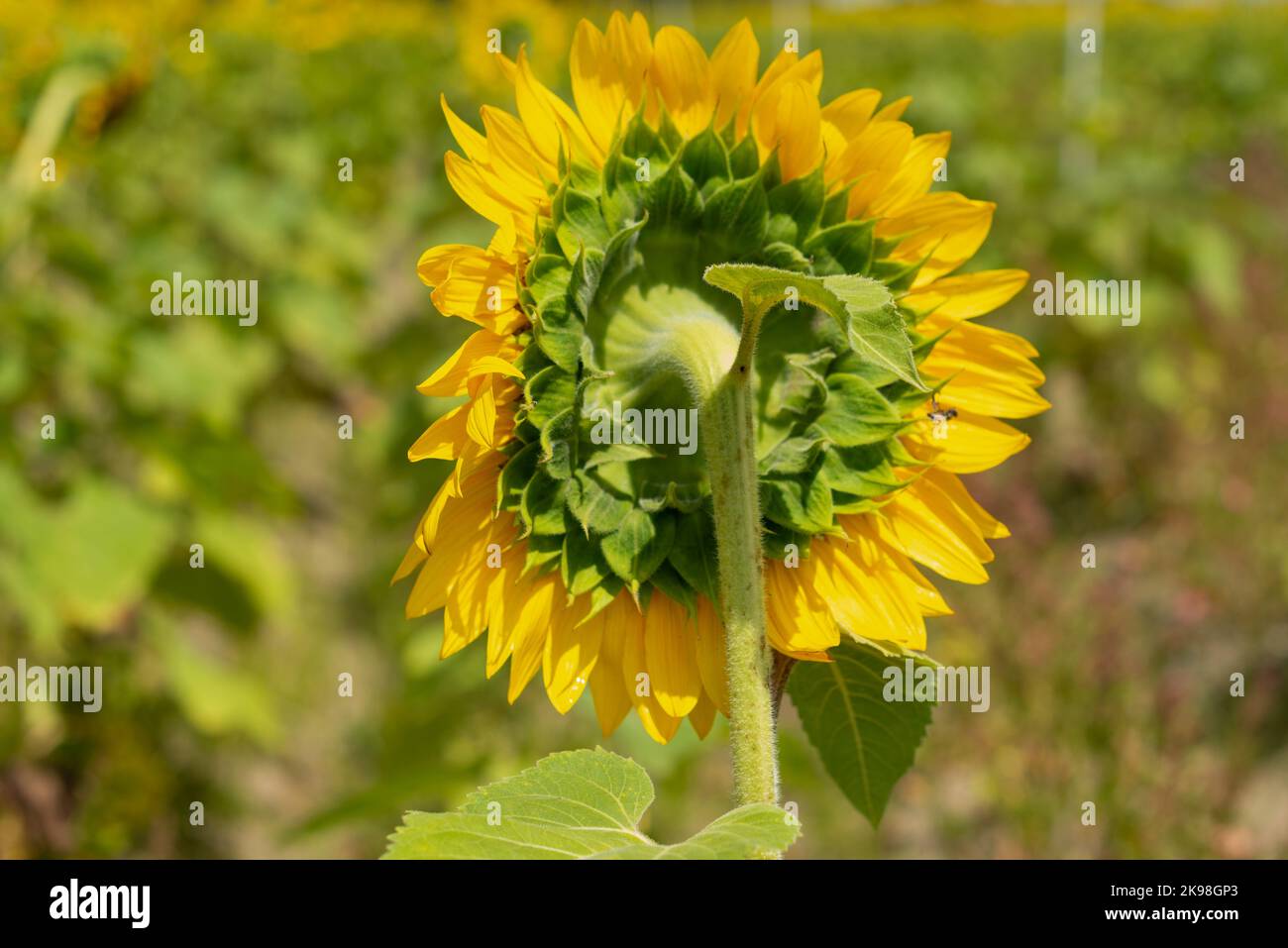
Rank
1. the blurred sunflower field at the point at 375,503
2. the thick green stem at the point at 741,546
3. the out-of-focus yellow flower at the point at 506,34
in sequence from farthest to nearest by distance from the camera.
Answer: the out-of-focus yellow flower at the point at 506,34
the blurred sunflower field at the point at 375,503
the thick green stem at the point at 741,546

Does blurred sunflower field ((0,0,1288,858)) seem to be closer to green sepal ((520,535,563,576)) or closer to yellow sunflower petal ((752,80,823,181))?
yellow sunflower petal ((752,80,823,181))

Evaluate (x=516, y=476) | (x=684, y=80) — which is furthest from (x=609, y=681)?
(x=684, y=80)

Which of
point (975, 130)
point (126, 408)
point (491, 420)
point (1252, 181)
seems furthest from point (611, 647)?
point (1252, 181)

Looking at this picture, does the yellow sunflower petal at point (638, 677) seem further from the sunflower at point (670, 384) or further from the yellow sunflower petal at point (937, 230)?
the yellow sunflower petal at point (937, 230)

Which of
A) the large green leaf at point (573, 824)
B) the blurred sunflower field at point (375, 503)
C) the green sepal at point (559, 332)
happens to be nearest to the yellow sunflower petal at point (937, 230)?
the green sepal at point (559, 332)

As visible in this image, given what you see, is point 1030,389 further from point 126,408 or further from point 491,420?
point 126,408

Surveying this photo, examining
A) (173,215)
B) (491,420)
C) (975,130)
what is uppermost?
(975,130)
